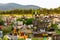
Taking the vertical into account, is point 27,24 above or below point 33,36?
above

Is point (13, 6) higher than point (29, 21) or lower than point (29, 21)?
higher

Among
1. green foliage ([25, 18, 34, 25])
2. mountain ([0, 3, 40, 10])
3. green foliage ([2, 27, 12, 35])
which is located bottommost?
green foliage ([2, 27, 12, 35])

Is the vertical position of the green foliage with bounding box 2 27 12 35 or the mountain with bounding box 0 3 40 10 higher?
the mountain with bounding box 0 3 40 10

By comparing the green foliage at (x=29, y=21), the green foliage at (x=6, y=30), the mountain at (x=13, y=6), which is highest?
the mountain at (x=13, y=6)

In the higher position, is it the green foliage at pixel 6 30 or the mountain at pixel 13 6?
the mountain at pixel 13 6

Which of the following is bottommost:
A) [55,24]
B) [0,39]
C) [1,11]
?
[0,39]

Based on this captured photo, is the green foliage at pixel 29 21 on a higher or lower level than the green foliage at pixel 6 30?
higher

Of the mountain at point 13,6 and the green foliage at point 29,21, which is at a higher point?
the mountain at point 13,6

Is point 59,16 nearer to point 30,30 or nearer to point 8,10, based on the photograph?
point 30,30

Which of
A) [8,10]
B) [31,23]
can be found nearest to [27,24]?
[31,23]

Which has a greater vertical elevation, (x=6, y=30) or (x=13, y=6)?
(x=13, y=6)
